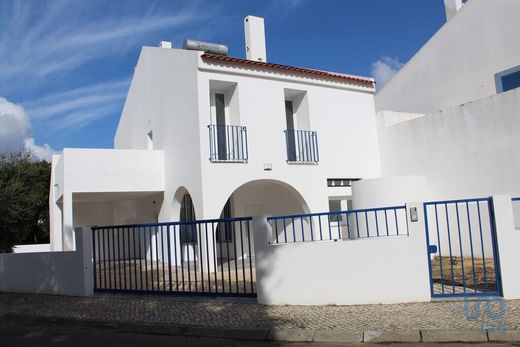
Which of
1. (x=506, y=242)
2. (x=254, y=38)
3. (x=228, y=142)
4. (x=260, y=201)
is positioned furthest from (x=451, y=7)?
(x=506, y=242)

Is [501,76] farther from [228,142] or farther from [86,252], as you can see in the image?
[86,252]

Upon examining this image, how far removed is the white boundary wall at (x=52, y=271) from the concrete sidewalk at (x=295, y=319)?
3.43 feet

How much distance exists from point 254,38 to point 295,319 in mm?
12441

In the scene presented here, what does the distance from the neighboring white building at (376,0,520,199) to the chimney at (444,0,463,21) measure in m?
0.04

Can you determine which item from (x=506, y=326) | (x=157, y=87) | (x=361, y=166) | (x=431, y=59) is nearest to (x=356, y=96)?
(x=361, y=166)

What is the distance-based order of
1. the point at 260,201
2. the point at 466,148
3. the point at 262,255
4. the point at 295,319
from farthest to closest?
the point at 260,201 < the point at 466,148 < the point at 262,255 < the point at 295,319

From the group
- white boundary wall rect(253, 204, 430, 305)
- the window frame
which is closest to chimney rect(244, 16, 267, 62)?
the window frame

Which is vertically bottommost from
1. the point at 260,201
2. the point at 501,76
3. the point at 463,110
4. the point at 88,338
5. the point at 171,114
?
the point at 88,338

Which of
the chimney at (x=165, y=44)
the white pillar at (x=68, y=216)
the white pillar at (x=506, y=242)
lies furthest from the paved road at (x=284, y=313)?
the chimney at (x=165, y=44)

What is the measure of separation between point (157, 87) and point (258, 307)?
1160 cm

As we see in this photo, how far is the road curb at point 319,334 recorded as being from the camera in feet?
18.9

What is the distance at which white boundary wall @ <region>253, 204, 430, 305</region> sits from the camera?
770cm

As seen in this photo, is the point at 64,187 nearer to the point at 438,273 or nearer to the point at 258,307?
the point at 258,307

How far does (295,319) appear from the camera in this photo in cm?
708
